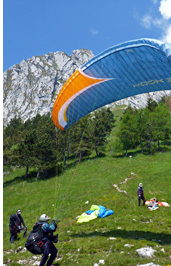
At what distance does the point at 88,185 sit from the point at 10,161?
1838cm

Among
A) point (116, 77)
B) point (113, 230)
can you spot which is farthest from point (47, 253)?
point (116, 77)

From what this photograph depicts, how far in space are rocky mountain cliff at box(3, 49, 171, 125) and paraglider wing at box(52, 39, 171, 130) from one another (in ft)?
447

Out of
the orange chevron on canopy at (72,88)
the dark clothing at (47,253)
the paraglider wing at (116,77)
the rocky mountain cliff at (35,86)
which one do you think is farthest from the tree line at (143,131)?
the rocky mountain cliff at (35,86)

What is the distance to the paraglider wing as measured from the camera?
7581mm

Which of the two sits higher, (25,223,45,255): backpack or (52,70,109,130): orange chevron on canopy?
(52,70,109,130): orange chevron on canopy

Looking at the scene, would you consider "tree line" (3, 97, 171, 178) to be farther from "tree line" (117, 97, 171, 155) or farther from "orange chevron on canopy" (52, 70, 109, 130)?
"orange chevron on canopy" (52, 70, 109, 130)

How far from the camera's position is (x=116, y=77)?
9031 millimetres

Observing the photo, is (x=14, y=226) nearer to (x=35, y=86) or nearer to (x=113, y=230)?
(x=113, y=230)

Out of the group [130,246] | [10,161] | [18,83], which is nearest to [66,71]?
[18,83]

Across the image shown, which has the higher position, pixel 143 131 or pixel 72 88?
pixel 72 88

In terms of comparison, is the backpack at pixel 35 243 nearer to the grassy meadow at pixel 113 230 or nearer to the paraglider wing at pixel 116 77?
the grassy meadow at pixel 113 230

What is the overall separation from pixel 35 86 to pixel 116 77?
566 feet

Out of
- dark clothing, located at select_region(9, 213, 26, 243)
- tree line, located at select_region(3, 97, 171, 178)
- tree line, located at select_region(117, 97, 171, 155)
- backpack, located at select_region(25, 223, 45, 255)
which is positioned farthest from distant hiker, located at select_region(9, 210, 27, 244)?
tree line, located at select_region(117, 97, 171, 155)

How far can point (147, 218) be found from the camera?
9.55 m
